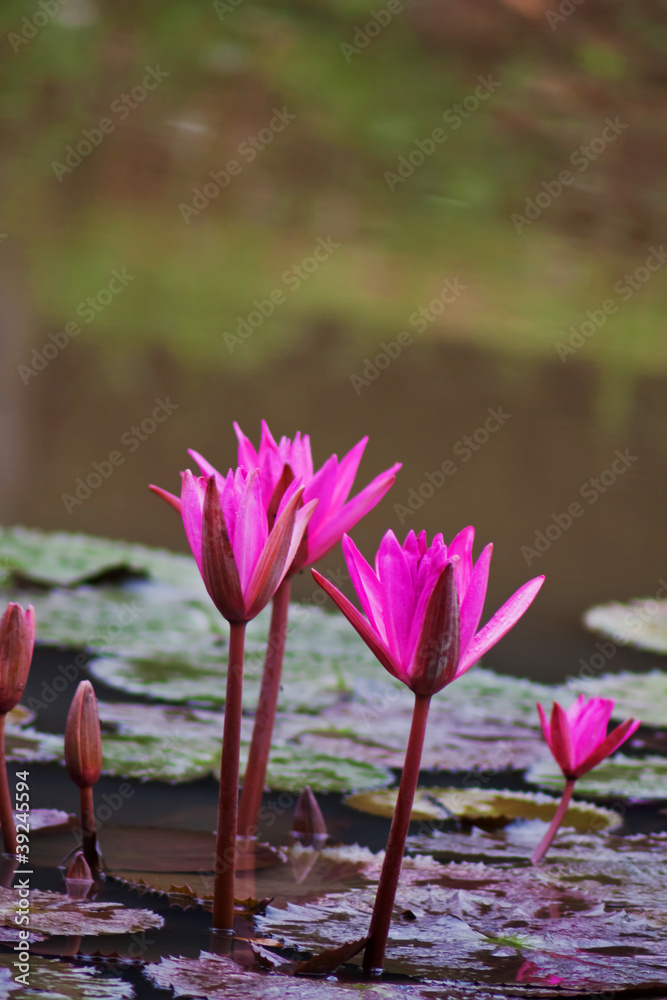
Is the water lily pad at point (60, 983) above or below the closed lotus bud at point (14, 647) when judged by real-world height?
below

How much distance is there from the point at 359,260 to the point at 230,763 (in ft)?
30.6

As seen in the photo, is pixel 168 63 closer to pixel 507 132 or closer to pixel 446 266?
pixel 507 132

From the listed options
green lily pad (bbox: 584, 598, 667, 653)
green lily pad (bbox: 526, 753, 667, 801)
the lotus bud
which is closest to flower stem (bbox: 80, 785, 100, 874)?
the lotus bud

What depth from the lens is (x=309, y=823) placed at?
1188 mm

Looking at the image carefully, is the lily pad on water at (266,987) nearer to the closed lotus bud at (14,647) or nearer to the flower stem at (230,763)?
the flower stem at (230,763)

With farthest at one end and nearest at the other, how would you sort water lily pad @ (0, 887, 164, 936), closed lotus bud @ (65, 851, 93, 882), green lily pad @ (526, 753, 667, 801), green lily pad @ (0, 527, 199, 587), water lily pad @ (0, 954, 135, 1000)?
green lily pad @ (0, 527, 199, 587) → green lily pad @ (526, 753, 667, 801) → closed lotus bud @ (65, 851, 93, 882) → water lily pad @ (0, 887, 164, 936) → water lily pad @ (0, 954, 135, 1000)

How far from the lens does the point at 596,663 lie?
2027 millimetres

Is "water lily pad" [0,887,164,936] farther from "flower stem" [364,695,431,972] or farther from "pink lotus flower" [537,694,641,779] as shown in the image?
"pink lotus flower" [537,694,641,779]

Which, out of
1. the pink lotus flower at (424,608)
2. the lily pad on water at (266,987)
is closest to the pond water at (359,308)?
the lily pad on water at (266,987)

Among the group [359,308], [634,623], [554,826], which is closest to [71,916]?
[554,826]

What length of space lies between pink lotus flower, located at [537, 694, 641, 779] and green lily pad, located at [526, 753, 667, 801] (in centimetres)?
32

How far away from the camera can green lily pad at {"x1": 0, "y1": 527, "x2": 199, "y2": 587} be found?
2.09m

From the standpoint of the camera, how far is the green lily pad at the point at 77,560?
2094mm

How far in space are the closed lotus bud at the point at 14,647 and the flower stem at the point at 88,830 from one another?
116 mm
